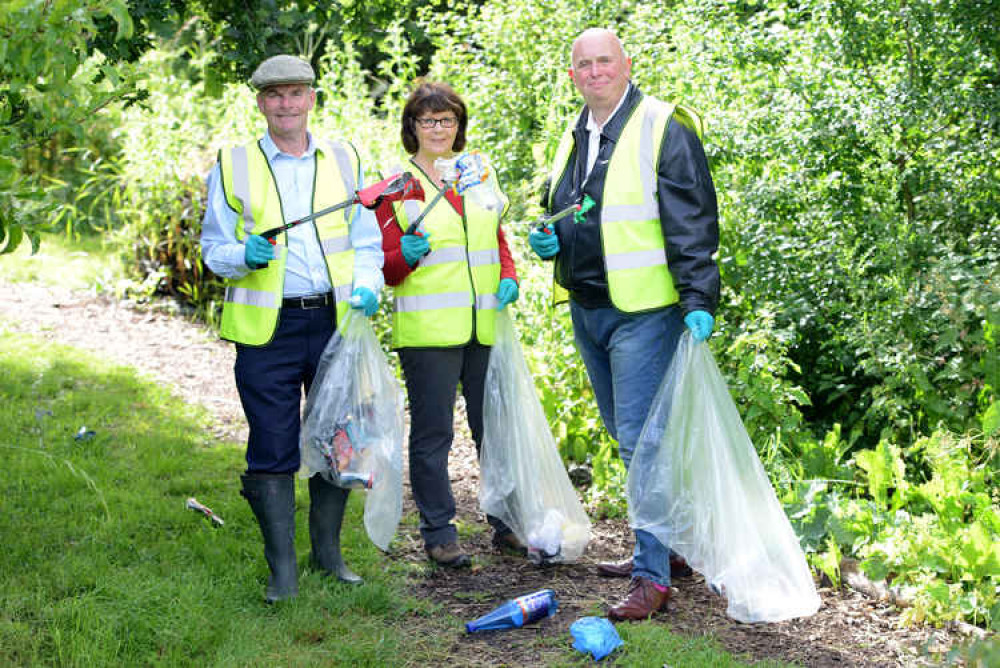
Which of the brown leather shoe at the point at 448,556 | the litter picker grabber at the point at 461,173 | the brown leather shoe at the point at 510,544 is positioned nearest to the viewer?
the litter picker grabber at the point at 461,173

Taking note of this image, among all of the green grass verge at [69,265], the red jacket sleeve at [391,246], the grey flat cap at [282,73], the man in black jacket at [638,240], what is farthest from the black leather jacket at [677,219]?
the green grass verge at [69,265]

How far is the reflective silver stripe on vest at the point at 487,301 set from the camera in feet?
12.6

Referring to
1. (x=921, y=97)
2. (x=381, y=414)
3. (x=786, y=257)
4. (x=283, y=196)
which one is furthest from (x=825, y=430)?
(x=283, y=196)

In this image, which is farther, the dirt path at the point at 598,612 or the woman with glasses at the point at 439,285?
the woman with glasses at the point at 439,285

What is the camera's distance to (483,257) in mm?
3855

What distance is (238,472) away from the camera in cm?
490

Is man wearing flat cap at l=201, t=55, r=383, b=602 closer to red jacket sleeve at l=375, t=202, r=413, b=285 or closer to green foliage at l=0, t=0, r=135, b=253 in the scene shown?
red jacket sleeve at l=375, t=202, r=413, b=285

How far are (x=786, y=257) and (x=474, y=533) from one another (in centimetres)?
175

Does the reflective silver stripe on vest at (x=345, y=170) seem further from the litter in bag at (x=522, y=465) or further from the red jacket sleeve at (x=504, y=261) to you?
the litter in bag at (x=522, y=465)

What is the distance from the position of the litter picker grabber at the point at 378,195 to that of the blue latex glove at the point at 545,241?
0.46 metres

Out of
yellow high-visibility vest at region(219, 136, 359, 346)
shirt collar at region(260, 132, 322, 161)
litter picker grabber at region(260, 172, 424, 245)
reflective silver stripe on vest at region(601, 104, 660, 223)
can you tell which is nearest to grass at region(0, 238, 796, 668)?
yellow high-visibility vest at region(219, 136, 359, 346)

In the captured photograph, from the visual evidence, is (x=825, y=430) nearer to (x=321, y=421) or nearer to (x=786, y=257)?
(x=786, y=257)

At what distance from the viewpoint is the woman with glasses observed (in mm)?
3764

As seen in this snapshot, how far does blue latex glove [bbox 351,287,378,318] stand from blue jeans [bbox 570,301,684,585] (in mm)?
740
